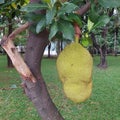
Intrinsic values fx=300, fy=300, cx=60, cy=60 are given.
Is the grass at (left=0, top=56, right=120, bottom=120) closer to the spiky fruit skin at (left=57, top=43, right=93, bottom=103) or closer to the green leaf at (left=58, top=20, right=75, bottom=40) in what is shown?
the spiky fruit skin at (left=57, top=43, right=93, bottom=103)

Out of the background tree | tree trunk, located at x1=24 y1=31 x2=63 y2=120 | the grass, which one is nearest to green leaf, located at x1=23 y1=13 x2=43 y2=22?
the background tree

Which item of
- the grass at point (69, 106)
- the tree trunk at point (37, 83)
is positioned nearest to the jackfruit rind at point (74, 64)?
the tree trunk at point (37, 83)

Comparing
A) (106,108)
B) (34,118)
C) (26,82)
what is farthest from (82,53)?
(106,108)

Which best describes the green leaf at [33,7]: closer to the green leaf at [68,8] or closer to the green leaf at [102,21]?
the green leaf at [68,8]

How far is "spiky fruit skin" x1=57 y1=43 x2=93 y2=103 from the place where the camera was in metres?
0.91

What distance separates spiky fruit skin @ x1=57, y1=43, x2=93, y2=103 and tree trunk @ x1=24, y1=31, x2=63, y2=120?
0.69 feet

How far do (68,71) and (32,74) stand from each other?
0.25m

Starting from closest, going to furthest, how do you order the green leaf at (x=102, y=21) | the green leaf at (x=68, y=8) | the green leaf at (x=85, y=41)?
1. the green leaf at (x=68, y=8)
2. the green leaf at (x=102, y=21)
3. the green leaf at (x=85, y=41)

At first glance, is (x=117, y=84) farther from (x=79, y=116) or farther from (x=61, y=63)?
(x=61, y=63)

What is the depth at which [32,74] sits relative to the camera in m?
1.13

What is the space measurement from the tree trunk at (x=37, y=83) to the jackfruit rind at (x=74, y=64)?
21cm

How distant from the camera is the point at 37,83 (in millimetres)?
1155

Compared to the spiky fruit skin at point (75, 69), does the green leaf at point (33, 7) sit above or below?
above

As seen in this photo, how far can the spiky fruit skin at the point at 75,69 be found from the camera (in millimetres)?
913
